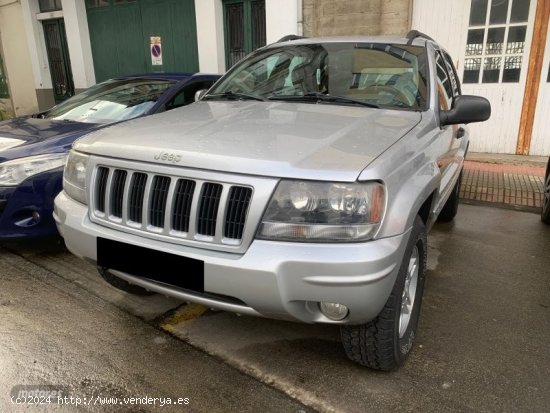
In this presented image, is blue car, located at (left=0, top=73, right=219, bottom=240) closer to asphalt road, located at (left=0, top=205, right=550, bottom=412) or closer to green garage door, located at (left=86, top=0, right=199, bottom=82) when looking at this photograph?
asphalt road, located at (left=0, top=205, right=550, bottom=412)

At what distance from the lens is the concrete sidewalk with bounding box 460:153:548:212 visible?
5.46 metres

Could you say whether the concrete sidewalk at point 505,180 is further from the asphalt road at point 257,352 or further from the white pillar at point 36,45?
the white pillar at point 36,45

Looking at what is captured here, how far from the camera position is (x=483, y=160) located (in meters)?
6.86

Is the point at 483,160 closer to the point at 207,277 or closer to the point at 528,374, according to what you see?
the point at 528,374

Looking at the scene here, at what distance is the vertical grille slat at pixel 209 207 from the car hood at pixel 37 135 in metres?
2.04

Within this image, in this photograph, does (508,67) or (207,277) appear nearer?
(207,277)

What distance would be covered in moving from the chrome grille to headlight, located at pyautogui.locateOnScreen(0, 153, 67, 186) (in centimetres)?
134

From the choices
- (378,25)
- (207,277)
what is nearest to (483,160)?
(378,25)

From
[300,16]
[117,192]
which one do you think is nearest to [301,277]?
[117,192]

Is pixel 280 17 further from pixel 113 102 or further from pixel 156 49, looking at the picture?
pixel 113 102

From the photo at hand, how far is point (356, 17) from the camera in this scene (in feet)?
23.7

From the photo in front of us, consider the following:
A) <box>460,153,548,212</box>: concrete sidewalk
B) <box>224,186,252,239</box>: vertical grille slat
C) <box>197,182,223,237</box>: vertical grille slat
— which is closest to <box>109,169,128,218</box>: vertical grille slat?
<box>197,182,223,237</box>: vertical grille slat

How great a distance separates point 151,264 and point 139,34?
29.2 ft

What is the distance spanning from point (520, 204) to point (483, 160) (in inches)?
65.7
